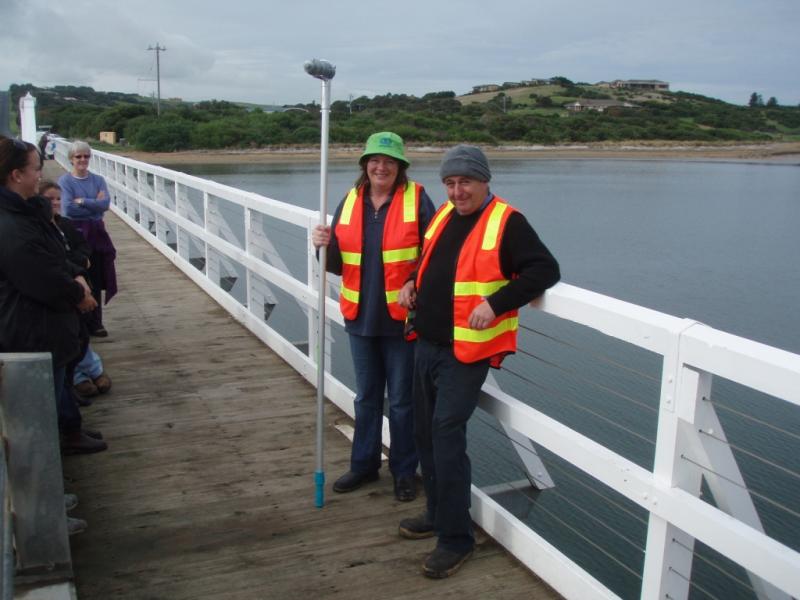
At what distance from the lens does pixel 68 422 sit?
14.3 feet

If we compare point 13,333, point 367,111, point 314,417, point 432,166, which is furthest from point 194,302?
point 367,111

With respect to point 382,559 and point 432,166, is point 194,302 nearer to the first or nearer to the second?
point 382,559

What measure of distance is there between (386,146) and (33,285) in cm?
157

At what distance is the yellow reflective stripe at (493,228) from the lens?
3033mm

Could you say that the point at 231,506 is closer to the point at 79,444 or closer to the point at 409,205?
the point at 79,444

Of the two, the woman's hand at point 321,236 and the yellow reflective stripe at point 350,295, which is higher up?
the woman's hand at point 321,236

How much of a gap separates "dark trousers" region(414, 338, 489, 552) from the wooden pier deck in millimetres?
190

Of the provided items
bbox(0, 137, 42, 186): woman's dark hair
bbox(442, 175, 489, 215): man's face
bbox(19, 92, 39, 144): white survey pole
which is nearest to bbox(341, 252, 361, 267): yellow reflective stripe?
bbox(442, 175, 489, 215): man's face

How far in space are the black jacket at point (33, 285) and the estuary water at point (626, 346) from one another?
1933 millimetres

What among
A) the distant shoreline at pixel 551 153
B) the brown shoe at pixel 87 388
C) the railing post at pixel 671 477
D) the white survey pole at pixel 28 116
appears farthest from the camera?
the distant shoreline at pixel 551 153

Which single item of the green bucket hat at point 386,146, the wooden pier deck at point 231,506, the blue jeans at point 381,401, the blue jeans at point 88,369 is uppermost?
the green bucket hat at point 386,146

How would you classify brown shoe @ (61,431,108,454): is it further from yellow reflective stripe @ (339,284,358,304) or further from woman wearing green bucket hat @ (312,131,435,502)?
yellow reflective stripe @ (339,284,358,304)

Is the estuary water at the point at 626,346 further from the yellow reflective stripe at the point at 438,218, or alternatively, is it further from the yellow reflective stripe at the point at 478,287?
the yellow reflective stripe at the point at 438,218

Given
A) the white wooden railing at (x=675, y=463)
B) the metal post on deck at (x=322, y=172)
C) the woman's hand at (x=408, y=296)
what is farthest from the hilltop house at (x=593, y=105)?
the white wooden railing at (x=675, y=463)
